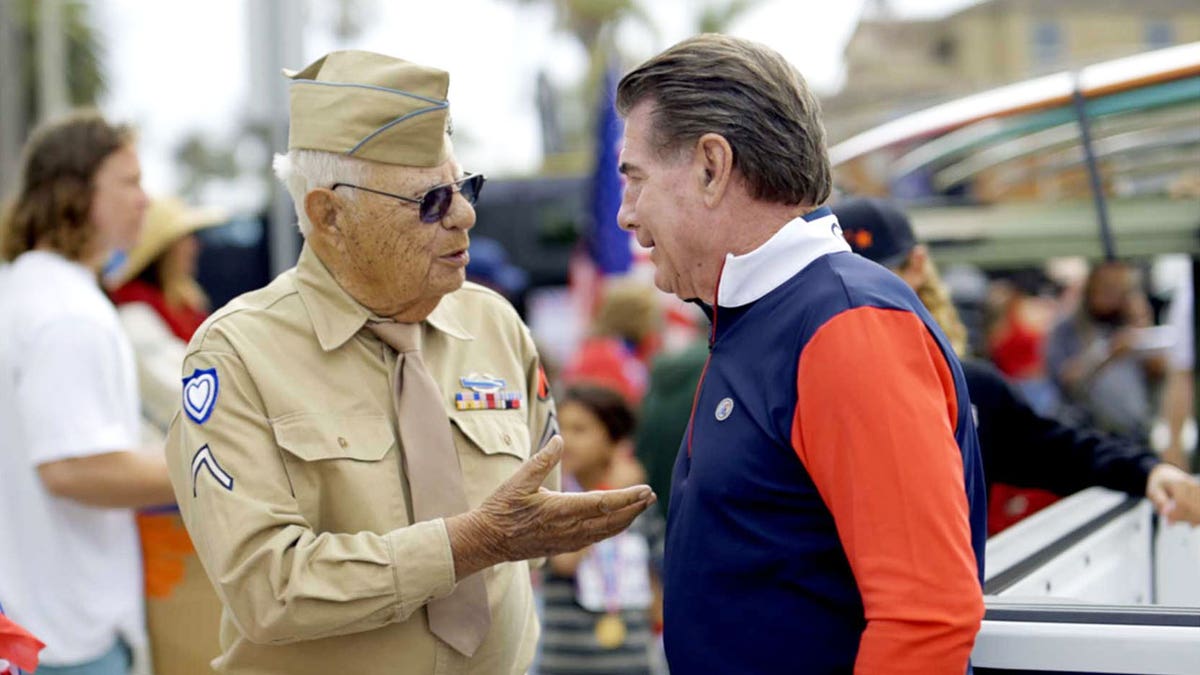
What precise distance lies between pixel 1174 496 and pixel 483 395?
1.61 metres

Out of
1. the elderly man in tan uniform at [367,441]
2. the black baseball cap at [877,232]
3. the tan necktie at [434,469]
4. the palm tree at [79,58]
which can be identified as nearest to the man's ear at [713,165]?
the elderly man in tan uniform at [367,441]

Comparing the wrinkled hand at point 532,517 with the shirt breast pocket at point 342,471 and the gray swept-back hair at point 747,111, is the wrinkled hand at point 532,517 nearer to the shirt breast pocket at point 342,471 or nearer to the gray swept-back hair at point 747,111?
the shirt breast pocket at point 342,471

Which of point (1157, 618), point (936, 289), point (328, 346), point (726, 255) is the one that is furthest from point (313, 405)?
point (936, 289)

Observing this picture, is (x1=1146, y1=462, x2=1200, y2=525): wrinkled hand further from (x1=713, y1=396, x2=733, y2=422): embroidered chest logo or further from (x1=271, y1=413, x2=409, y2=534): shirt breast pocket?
(x1=271, y1=413, x2=409, y2=534): shirt breast pocket

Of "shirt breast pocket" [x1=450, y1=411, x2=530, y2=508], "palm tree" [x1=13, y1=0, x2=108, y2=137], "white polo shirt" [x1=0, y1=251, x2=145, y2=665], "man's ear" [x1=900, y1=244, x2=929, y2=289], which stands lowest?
"palm tree" [x1=13, y1=0, x2=108, y2=137]

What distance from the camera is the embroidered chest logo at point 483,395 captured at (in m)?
2.50

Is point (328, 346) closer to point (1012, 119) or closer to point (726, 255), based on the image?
point (726, 255)

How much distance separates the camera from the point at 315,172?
2387 millimetres

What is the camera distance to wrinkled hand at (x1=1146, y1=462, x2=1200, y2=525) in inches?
118

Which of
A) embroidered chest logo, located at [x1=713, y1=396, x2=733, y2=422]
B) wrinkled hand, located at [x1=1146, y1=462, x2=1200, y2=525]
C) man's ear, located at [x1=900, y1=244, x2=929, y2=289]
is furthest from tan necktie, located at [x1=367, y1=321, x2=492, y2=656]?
wrinkled hand, located at [x1=1146, y1=462, x2=1200, y2=525]

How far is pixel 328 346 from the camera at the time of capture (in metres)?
2.33

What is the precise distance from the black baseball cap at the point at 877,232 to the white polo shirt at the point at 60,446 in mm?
1748

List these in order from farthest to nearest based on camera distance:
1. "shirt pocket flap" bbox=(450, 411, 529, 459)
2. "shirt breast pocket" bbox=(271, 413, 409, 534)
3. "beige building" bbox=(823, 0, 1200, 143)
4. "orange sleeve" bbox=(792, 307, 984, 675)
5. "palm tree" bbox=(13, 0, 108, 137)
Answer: "palm tree" bbox=(13, 0, 108, 137)
"beige building" bbox=(823, 0, 1200, 143)
"shirt pocket flap" bbox=(450, 411, 529, 459)
"shirt breast pocket" bbox=(271, 413, 409, 534)
"orange sleeve" bbox=(792, 307, 984, 675)

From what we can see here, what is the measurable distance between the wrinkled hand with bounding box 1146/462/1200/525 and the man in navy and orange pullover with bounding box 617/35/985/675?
1183 millimetres
